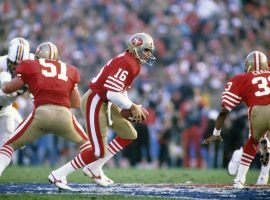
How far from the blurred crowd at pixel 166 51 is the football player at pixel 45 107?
5.73m

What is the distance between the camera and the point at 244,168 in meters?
8.30

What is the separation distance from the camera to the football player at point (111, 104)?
766 centimetres

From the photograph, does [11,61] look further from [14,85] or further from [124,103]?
[124,103]

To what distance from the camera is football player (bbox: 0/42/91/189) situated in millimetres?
7602

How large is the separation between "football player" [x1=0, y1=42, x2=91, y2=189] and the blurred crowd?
5.73 meters

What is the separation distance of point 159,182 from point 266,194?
2048 mm

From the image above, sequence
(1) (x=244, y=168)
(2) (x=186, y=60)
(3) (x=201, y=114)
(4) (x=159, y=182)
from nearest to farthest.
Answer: (1) (x=244, y=168) < (4) (x=159, y=182) < (3) (x=201, y=114) < (2) (x=186, y=60)

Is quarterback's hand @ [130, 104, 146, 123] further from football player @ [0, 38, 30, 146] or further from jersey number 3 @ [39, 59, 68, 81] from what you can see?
football player @ [0, 38, 30, 146]

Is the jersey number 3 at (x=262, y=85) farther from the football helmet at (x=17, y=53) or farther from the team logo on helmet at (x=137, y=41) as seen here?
the football helmet at (x=17, y=53)

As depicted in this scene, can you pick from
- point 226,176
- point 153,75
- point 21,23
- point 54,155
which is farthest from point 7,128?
point 21,23

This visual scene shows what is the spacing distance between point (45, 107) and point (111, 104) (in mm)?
835

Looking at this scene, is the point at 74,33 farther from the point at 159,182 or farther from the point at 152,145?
the point at 159,182

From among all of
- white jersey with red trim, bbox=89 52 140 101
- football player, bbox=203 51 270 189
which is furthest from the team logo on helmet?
football player, bbox=203 51 270 189

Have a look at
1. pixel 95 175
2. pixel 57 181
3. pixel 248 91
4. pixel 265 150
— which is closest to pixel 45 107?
pixel 57 181
